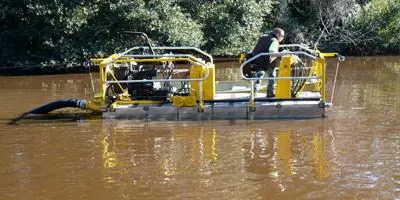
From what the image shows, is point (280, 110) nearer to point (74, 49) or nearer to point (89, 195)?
point (89, 195)

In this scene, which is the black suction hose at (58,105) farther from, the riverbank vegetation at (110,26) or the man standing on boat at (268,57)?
the riverbank vegetation at (110,26)

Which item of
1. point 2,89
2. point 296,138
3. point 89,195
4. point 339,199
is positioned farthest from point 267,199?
point 2,89

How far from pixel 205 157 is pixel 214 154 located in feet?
0.69

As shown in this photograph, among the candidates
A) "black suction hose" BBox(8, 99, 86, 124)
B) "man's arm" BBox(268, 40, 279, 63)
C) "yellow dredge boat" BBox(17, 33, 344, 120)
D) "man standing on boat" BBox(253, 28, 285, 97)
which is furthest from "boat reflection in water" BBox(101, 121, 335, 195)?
"man's arm" BBox(268, 40, 279, 63)

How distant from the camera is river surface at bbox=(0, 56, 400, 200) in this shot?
7012 millimetres

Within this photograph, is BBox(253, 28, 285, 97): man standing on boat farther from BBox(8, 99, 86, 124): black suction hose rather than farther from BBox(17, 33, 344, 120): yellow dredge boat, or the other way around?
BBox(8, 99, 86, 124): black suction hose

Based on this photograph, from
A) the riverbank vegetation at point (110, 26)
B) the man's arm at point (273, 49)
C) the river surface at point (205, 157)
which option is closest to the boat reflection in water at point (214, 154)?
the river surface at point (205, 157)

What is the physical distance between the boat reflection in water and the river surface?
0.01m

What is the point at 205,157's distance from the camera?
27.7 ft

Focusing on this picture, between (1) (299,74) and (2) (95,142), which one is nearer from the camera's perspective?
(2) (95,142)

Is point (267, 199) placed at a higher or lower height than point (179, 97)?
lower

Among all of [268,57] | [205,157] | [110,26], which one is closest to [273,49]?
[268,57]

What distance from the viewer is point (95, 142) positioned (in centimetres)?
948

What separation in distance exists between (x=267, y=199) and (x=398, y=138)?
3.69m
